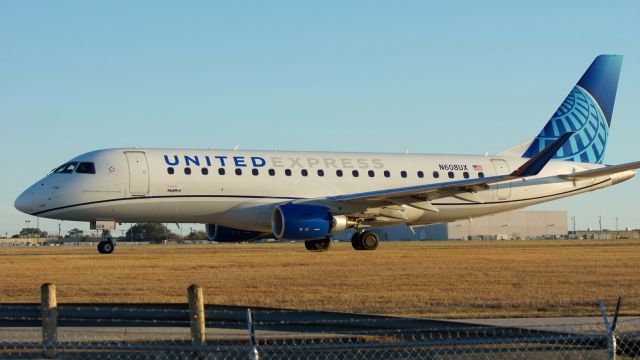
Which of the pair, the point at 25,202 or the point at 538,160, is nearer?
the point at 25,202

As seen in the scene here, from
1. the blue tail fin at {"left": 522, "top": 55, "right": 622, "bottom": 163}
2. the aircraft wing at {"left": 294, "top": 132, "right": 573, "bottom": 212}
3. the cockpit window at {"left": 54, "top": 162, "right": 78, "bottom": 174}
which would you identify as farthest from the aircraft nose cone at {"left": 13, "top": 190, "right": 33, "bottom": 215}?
the blue tail fin at {"left": 522, "top": 55, "right": 622, "bottom": 163}

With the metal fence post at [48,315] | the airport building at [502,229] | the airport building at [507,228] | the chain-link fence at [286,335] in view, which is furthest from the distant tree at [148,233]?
the metal fence post at [48,315]

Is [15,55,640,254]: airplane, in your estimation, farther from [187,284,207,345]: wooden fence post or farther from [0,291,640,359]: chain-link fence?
[187,284,207,345]: wooden fence post

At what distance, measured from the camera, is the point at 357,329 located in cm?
1360

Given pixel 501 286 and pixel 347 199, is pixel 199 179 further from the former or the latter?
pixel 501 286

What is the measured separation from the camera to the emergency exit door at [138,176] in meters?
35.0

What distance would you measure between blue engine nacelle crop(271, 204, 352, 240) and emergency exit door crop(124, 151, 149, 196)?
4565 millimetres

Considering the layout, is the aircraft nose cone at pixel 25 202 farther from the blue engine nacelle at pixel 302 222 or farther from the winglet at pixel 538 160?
the winglet at pixel 538 160

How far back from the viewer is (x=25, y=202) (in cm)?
3541

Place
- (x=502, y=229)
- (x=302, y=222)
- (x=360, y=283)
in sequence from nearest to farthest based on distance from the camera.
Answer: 1. (x=360, y=283)
2. (x=302, y=222)
3. (x=502, y=229)

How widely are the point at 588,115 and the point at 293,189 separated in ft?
53.1

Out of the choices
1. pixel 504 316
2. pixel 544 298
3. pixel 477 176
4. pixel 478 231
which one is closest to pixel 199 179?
pixel 477 176

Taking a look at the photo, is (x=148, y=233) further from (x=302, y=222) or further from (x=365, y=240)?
(x=302, y=222)

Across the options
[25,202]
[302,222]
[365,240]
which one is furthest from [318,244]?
[25,202]
